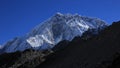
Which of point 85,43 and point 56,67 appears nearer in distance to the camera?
point 56,67

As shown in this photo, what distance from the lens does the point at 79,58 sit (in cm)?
4803

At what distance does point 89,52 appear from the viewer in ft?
159

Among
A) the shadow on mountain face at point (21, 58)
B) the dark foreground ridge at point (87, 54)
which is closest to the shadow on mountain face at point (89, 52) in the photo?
the dark foreground ridge at point (87, 54)

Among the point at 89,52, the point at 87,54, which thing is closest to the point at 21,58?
the point at 89,52

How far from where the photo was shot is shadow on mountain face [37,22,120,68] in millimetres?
43750

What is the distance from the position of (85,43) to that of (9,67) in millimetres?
14986

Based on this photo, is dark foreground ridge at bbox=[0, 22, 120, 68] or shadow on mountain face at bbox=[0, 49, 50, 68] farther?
shadow on mountain face at bbox=[0, 49, 50, 68]

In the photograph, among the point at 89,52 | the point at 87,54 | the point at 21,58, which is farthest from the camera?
the point at 21,58

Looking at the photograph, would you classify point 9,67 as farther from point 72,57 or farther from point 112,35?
point 112,35

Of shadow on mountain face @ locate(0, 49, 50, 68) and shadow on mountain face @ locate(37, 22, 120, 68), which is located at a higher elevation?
shadow on mountain face @ locate(0, 49, 50, 68)

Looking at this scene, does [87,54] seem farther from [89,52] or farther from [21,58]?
[21,58]

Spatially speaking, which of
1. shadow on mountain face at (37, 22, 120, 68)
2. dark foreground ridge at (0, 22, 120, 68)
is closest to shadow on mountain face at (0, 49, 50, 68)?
dark foreground ridge at (0, 22, 120, 68)

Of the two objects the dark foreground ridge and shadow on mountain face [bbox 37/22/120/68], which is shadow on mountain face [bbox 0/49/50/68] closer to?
the dark foreground ridge

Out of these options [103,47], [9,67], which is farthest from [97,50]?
[9,67]
